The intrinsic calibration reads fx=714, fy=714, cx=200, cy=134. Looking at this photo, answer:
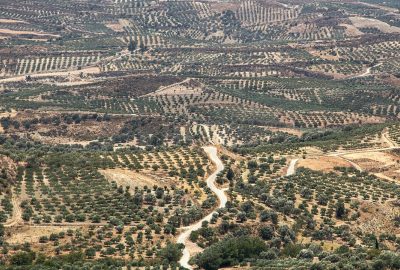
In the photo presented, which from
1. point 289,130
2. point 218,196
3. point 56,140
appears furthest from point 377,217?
point 56,140

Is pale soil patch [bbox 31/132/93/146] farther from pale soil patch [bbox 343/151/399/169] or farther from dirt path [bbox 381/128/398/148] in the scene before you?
dirt path [bbox 381/128/398/148]

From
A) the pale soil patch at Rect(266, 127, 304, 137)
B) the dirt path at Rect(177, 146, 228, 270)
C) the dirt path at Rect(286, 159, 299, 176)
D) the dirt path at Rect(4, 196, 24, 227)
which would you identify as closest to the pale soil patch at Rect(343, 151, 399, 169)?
the dirt path at Rect(286, 159, 299, 176)

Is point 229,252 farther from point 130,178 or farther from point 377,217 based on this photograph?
point 130,178

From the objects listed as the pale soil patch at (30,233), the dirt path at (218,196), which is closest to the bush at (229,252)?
the dirt path at (218,196)

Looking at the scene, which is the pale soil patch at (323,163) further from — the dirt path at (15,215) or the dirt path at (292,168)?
the dirt path at (15,215)

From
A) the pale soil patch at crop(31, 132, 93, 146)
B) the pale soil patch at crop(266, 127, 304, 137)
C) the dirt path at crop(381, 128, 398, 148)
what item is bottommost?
the pale soil patch at crop(31, 132, 93, 146)

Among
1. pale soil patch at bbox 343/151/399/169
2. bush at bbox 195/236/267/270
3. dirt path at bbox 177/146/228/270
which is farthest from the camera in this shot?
pale soil patch at bbox 343/151/399/169

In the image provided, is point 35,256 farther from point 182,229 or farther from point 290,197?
→ point 290,197
